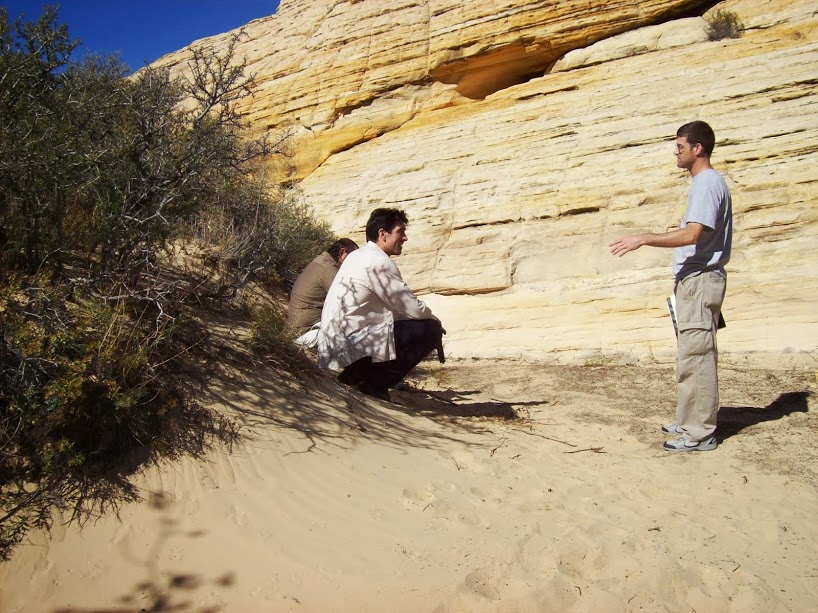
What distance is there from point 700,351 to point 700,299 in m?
0.31

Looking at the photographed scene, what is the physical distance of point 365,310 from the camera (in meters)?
4.00

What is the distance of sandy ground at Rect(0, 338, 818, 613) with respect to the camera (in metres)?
2.07

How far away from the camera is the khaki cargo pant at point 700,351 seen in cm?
354

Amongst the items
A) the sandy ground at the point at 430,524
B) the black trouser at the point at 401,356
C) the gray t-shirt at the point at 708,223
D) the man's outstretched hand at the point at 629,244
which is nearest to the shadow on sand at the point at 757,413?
the sandy ground at the point at 430,524

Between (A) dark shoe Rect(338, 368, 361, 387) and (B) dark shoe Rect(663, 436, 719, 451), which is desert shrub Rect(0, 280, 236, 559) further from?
(B) dark shoe Rect(663, 436, 719, 451)

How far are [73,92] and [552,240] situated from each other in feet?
19.2

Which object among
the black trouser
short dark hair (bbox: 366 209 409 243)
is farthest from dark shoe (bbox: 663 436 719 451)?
short dark hair (bbox: 366 209 409 243)

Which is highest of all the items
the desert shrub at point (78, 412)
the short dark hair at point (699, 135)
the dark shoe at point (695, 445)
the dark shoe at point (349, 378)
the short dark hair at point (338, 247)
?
the short dark hair at point (699, 135)

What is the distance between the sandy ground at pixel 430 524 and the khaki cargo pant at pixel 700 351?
230 millimetres

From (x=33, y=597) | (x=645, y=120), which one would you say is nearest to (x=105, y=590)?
(x=33, y=597)

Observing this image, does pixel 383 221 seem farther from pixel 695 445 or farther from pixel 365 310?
pixel 695 445

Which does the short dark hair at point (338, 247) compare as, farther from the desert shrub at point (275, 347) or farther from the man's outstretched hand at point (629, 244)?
the man's outstretched hand at point (629, 244)

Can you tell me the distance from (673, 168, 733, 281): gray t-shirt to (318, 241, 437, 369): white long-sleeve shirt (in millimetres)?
1654

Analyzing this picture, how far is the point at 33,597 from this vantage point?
1963 mm
